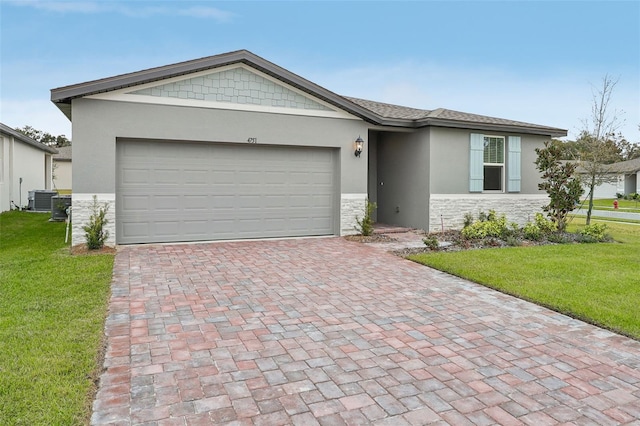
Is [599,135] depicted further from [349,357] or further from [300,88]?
[349,357]

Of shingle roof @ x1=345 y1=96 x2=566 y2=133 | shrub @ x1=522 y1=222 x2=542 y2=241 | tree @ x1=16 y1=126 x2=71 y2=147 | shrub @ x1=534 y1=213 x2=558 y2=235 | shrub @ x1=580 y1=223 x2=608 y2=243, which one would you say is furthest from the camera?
tree @ x1=16 y1=126 x2=71 y2=147

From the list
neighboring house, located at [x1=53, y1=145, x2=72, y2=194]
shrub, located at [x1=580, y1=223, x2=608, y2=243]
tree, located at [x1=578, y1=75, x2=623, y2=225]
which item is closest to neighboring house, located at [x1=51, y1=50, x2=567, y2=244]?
shrub, located at [x1=580, y1=223, x2=608, y2=243]

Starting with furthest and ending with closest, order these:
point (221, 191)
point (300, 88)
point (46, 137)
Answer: point (46, 137)
point (300, 88)
point (221, 191)

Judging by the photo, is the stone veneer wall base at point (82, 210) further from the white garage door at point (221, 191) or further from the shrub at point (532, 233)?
the shrub at point (532, 233)

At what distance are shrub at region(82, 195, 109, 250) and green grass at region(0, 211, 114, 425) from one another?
0.61 m

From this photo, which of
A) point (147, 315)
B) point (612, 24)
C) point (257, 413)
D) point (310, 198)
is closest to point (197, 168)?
point (310, 198)

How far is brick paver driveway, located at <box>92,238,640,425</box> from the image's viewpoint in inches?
114

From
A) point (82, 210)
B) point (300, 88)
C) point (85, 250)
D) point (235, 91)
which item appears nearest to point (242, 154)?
point (235, 91)

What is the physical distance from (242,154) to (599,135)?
44.9 ft

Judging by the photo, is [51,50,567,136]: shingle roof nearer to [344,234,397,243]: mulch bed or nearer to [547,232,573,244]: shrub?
[344,234,397,243]: mulch bed

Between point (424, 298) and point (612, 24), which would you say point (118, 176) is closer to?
point (424, 298)

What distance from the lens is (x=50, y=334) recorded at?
13.5 feet

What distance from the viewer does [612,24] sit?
16.2 m

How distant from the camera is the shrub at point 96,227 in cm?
878
